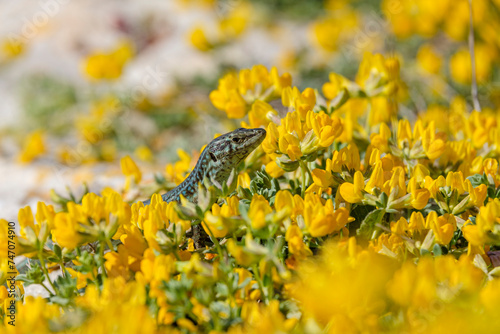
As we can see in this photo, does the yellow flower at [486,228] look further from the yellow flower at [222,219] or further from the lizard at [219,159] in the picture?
the lizard at [219,159]

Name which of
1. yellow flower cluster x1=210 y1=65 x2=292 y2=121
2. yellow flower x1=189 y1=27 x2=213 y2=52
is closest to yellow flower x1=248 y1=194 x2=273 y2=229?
yellow flower cluster x1=210 y1=65 x2=292 y2=121

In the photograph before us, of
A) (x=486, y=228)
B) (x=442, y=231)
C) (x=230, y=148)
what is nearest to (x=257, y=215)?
(x=442, y=231)

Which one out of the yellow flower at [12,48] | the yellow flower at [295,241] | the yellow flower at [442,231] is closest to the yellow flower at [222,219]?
the yellow flower at [295,241]

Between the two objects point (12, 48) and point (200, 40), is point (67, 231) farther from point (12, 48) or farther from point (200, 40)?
point (12, 48)

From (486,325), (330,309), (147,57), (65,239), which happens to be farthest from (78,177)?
(147,57)

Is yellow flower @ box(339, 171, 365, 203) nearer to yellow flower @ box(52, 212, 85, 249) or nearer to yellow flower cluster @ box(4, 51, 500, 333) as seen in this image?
yellow flower cluster @ box(4, 51, 500, 333)
